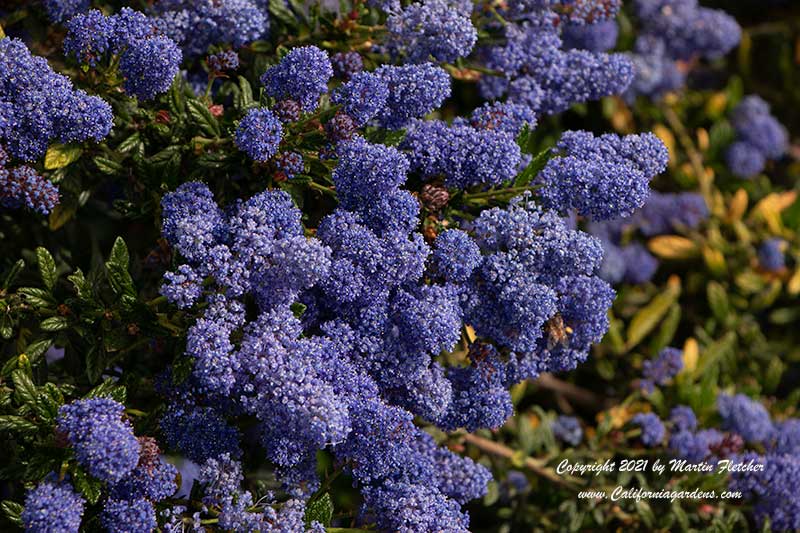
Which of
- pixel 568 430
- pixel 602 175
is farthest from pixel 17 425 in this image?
pixel 568 430

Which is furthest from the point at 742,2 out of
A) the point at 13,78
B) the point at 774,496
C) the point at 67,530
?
the point at 67,530

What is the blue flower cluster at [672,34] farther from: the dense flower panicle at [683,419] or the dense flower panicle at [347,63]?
the dense flower panicle at [347,63]

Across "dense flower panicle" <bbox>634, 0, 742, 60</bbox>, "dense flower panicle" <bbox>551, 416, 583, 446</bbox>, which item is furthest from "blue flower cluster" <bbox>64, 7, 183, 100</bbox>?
"dense flower panicle" <bbox>634, 0, 742, 60</bbox>

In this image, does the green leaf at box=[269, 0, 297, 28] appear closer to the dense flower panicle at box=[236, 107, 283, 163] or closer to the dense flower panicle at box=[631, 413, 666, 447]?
the dense flower panicle at box=[236, 107, 283, 163]

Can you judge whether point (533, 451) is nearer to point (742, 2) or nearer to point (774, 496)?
point (774, 496)

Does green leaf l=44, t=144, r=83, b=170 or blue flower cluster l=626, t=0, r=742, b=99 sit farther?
blue flower cluster l=626, t=0, r=742, b=99

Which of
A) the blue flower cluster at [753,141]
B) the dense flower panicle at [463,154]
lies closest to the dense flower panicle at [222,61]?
the dense flower panicle at [463,154]
